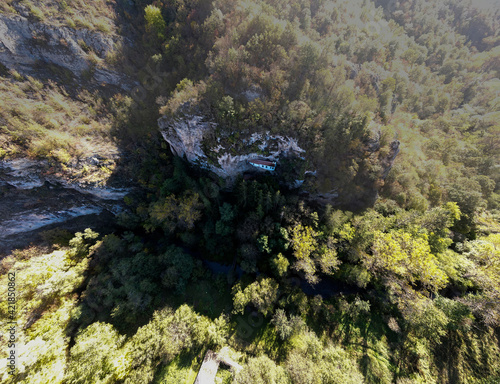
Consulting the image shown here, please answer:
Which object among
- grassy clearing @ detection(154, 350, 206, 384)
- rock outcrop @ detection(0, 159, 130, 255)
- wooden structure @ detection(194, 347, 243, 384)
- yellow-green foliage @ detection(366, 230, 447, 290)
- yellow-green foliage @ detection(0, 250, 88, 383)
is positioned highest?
yellow-green foliage @ detection(366, 230, 447, 290)

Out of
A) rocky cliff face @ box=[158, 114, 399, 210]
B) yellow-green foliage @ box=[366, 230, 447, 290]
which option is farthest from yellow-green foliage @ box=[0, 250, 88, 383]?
yellow-green foliage @ box=[366, 230, 447, 290]

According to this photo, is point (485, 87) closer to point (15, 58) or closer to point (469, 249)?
point (469, 249)

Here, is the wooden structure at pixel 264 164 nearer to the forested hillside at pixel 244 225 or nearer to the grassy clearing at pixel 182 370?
the forested hillside at pixel 244 225

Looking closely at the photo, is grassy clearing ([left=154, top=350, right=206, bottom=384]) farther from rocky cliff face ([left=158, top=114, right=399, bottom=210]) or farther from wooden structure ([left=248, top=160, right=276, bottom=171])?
wooden structure ([left=248, top=160, right=276, bottom=171])

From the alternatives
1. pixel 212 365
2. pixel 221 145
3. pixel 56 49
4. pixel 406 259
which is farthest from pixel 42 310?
pixel 406 259

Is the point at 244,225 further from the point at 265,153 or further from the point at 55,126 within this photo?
the point at 55,126

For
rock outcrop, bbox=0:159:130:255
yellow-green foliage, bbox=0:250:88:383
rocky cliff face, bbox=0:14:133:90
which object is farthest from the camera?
rocky cliff face, bbox=0:14:133:90
